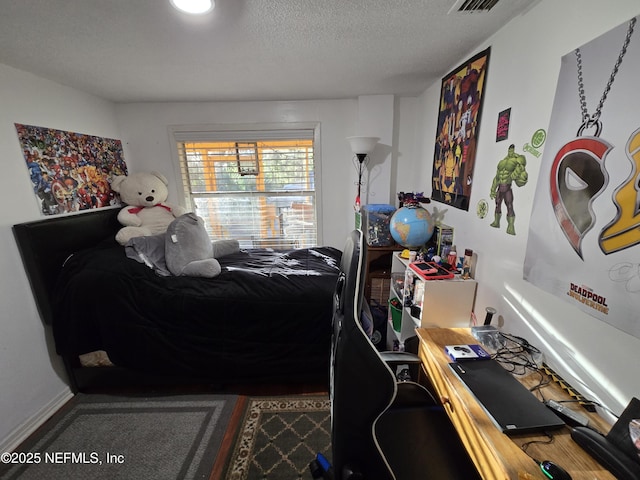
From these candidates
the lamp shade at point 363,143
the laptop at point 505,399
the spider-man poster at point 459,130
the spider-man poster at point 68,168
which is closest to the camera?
the laptop at point 505,399

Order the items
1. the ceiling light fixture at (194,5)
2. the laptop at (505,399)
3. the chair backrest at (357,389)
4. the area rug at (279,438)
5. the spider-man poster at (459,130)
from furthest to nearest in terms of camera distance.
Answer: the spider-man poster at (459,130) < the area rug at (279,438) < the ceiling light fixture at (194,5) < the laptop at (505,399) < the chair backrest at (357,389)

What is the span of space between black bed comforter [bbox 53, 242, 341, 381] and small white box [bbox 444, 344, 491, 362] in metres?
0.80

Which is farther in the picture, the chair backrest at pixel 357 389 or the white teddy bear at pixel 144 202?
the white teddy bear at pixel 144 202

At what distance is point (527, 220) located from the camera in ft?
3.48

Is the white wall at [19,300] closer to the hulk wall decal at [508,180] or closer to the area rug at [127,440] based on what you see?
the area rug at [127,440]

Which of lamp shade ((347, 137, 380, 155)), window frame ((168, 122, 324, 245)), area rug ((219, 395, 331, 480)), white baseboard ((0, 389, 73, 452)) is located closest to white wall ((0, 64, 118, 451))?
white baseboard ((0, 389, 73, 452))

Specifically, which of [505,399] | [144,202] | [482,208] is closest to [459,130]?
[482,208]

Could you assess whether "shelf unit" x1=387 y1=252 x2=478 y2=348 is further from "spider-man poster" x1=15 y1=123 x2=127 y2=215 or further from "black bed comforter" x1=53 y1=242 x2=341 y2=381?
"spider-man poster" x1=15 y1=123 x2=127 y2=215

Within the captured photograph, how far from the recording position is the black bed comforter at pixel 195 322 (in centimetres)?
163

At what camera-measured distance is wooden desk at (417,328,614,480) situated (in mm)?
651

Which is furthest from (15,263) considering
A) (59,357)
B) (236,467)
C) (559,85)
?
(559,85)

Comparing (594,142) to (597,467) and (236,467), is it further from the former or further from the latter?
(236,467)

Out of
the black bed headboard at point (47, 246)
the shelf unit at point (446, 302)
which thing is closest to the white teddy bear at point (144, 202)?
the black bed headboard at point (47, 246)

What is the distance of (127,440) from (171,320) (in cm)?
66
